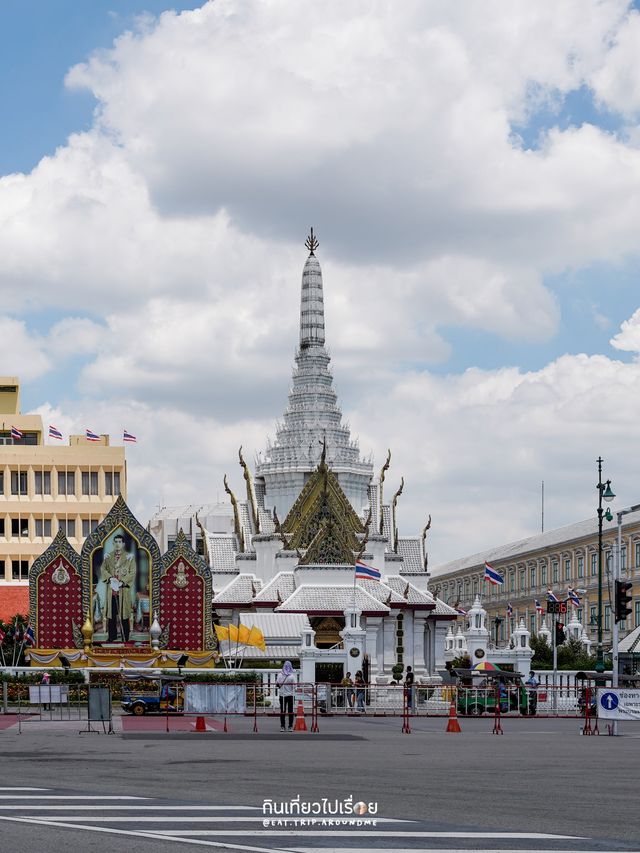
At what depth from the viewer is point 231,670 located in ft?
185

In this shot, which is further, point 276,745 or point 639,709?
point 639,709

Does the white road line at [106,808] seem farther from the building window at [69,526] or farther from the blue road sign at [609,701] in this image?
the building window at [69,526]

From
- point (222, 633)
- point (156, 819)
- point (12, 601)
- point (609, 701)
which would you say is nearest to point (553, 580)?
point (12, 601)

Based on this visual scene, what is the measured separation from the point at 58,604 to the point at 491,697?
25.4 m

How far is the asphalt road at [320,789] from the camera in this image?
11953mm

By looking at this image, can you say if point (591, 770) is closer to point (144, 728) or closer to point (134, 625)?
point (144, 728)

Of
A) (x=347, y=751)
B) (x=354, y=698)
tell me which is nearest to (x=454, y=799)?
(x=347, y=751)

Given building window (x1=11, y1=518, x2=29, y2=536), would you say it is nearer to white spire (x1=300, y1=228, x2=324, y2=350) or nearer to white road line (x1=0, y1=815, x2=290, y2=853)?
white spire (x1=300, y1=228, x2=324, y2=350)

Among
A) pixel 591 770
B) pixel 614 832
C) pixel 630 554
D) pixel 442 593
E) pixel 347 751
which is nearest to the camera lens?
pixel 614 832

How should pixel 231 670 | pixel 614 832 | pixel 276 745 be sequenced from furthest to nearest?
pixel 231 670
pixel 276 745
pixel 614 832

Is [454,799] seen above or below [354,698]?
above

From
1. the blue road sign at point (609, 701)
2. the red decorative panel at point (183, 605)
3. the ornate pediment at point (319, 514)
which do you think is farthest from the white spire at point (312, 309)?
the blue road sign at point (609, 701)

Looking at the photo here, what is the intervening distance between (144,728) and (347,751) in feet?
37.2

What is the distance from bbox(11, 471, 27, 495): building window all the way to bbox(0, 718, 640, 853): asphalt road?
60272mm
